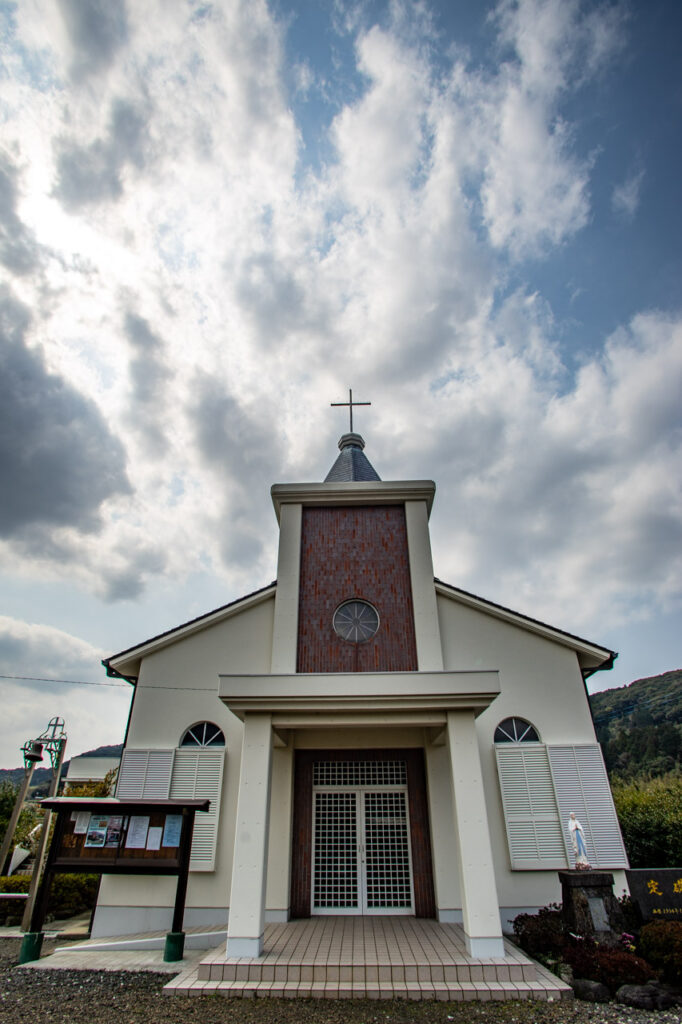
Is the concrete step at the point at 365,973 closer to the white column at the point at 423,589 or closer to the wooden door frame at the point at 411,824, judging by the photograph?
the wooden door frame at the point at 411,824

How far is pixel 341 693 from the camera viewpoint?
8789mm

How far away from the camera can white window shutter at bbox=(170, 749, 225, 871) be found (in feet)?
33.7

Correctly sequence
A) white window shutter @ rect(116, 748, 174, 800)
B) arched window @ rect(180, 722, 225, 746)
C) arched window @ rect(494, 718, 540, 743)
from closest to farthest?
white window shutter @ rect(116, 748, 174, 800)
arched window @ rect(494, 718, 540, 743)
arched window @ rect(180, 722, 225, 746)

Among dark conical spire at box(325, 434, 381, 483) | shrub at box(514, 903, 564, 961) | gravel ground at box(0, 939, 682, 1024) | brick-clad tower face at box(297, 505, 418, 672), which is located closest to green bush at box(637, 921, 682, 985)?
gravel ground at box(0, 939, 682, 1024)

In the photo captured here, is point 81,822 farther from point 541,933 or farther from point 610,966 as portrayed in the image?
point 610,966

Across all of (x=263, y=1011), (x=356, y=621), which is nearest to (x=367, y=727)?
(x=356, y=621)

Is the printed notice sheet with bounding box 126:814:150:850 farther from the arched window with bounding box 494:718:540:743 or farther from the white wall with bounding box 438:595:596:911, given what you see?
the arched window with bounding box 494:718:540:743

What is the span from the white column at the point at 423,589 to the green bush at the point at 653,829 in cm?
669

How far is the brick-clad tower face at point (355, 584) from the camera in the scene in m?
11.0

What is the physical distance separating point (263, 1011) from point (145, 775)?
5678 millimetres

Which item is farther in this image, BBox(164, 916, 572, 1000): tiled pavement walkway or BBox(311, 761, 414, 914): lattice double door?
BBox(311, 761, 414, 914): lattice double door

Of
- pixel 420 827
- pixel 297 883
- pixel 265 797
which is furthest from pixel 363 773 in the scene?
pixel 265 797

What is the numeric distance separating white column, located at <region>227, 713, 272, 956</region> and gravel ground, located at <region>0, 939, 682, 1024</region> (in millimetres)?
869

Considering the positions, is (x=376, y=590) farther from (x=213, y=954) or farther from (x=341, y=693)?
(x=213, y=954)
